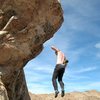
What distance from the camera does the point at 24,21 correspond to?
1970cm

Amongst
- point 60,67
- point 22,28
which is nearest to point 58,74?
point 60,67

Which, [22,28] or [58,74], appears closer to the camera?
[58,74]

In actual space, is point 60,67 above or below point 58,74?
above

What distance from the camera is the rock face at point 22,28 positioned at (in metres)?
19.2

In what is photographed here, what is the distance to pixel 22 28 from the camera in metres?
19.7

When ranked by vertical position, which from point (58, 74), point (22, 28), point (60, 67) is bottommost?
point (58, 74)

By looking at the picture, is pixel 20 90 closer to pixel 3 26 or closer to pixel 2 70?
pixel 2 70

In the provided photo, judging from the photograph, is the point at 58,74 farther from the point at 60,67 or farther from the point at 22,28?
the point at 22,28

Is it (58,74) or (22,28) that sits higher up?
(22,28)

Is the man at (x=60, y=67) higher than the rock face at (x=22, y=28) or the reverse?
the reverse

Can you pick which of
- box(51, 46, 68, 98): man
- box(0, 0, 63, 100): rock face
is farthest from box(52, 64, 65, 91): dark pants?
box(0, 0, 63, 100): rock face

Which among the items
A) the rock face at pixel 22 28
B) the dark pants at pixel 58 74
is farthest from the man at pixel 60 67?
the rock face at pixel 22 28

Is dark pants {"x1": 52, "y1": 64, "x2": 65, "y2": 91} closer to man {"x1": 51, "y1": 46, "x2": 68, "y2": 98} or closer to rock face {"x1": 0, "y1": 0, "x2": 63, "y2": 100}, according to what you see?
man {"x1": 51, "y1": 46, "x2": 68, "y2": 98}

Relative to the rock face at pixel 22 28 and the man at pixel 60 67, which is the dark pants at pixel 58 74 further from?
the rock face at pixel 22 28
